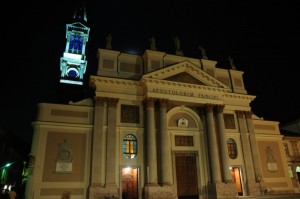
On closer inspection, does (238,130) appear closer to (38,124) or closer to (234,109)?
(234,109)

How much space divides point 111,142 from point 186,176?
24.4 ft

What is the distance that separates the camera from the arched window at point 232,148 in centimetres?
2349

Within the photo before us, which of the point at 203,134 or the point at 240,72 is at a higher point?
the point at 240,72

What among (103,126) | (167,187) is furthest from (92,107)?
(167,187)

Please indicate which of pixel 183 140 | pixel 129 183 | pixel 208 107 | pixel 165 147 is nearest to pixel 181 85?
pixel 208 107

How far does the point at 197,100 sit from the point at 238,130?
5.90 meters

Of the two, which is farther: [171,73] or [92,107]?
[171,73]

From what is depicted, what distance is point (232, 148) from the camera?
940 inches

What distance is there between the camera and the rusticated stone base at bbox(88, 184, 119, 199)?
17516 mm

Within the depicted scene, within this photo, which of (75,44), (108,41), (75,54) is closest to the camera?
(108,41)

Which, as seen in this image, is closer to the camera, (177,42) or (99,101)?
(99,101)

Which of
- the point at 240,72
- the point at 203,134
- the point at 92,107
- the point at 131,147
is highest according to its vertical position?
the point at 240,72

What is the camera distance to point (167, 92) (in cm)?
2169

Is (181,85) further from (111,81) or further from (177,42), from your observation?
(111,81)
